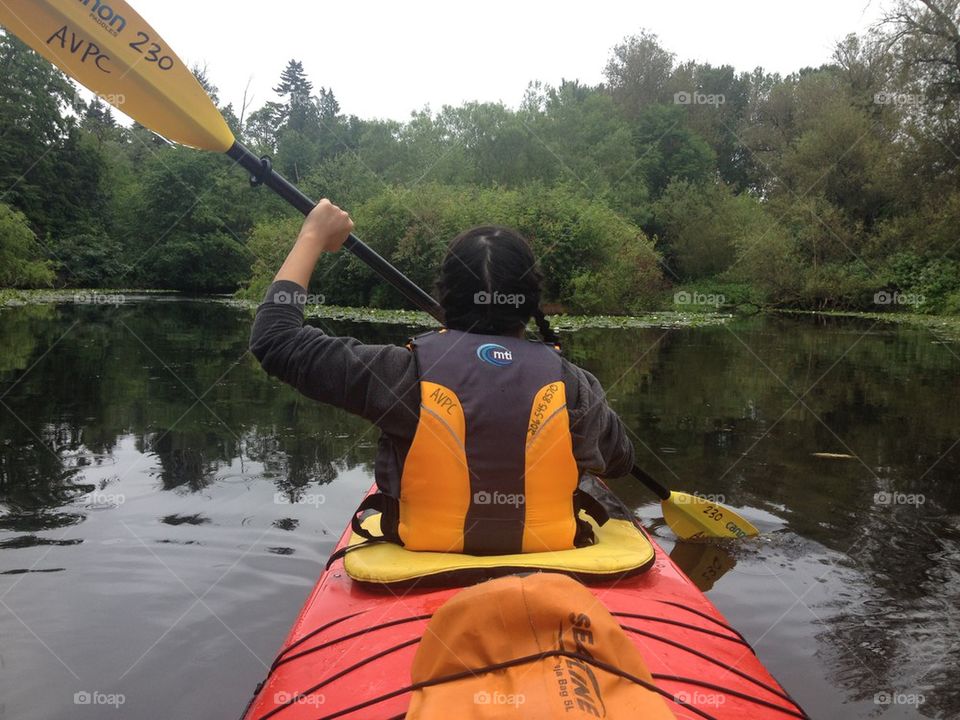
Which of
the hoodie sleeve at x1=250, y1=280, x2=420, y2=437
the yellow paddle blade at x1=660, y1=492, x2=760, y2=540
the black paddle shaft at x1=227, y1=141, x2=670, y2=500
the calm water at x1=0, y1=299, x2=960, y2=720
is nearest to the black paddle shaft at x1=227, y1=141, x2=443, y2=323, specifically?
the black paddle shaft at x1=227, y1=141, x2=670, y2=500

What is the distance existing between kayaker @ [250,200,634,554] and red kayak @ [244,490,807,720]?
0.21 metres

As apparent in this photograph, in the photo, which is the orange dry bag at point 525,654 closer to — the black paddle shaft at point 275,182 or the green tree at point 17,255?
the black paddle shaft at point 275,182

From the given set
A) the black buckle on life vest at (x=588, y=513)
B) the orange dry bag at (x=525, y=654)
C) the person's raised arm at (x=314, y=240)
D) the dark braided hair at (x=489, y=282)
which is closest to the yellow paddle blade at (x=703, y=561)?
the black buckle on life vest at (x=588, y=513)

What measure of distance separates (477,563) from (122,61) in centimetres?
209

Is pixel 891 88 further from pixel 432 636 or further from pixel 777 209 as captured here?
pixel 432 636

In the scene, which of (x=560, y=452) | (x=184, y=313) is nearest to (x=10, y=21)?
(x=560, y=452)

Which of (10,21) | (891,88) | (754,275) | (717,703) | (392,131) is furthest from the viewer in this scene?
(392,131)

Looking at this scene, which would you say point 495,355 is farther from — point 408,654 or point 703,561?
point 703,561

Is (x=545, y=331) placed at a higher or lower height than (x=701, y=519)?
higher

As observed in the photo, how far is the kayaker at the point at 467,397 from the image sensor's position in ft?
6.57

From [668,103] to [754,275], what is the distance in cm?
1738

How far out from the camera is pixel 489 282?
6.96ft

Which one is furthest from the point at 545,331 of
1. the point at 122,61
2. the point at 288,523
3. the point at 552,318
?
the point at 552,318

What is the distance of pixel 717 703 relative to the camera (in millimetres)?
1708
